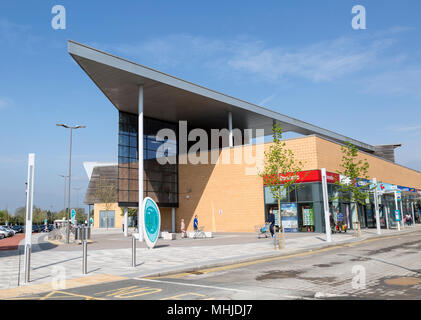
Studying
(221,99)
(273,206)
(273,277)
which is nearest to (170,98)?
(221,99)

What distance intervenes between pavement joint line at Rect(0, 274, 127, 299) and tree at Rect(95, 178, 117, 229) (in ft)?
175

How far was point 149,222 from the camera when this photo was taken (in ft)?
61.3

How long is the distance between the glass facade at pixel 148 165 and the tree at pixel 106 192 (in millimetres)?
26645

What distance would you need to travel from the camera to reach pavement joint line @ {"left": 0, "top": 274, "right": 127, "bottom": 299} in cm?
845

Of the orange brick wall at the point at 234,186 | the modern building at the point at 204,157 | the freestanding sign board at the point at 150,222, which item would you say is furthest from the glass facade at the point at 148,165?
the freestanding sign board at the point at 150,222

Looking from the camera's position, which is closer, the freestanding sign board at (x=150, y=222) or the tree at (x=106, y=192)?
the freestanding sign board at (x=150, y=222)

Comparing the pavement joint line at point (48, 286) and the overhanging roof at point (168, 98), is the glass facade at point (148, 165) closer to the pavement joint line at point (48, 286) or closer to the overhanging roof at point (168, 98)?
the overhanging roof at point (168, 98)

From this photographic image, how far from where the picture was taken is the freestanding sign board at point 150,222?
18297 mm

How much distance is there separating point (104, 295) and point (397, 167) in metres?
45.8

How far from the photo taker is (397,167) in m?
45.6

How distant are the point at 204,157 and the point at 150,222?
18.9 m

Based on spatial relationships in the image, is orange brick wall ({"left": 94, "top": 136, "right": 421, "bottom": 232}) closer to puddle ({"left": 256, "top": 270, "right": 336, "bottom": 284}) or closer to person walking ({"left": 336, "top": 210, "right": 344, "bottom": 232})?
person walking ({"left": 336, "top": 210, "right": 344, "bottom": 232})

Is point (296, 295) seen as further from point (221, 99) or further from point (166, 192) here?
point (166, 192)

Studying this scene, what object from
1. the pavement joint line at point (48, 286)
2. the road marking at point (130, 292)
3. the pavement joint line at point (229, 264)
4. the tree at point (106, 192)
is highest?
the tree at point (106, 192)
